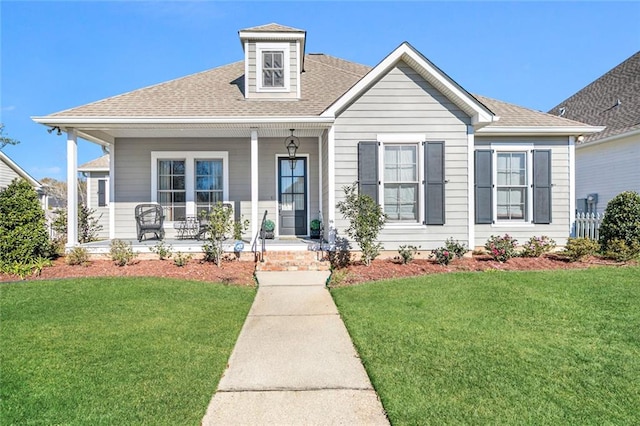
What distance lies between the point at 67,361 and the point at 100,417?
1279 mm

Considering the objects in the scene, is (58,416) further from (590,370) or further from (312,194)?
(312,194)

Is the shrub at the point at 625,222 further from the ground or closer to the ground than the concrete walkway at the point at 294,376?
further from the ground

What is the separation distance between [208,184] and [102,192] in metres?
8.20

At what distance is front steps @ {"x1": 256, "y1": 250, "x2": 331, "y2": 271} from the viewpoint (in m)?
8.57

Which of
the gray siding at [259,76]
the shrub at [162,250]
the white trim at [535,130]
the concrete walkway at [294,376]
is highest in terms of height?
the gray siding at [259,76]

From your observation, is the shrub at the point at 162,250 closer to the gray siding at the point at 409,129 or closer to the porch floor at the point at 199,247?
the porch floor at the point at 199,247

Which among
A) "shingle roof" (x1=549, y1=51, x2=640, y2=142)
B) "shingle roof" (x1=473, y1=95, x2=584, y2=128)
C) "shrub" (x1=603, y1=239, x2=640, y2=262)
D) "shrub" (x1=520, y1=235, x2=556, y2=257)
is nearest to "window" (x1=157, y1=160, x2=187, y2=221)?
A: "shingle roof" (x1=473, y1=95, x2=584, y2=128)

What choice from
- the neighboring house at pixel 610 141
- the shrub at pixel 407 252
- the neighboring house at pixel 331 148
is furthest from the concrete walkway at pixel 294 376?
the neighboring house at pixel 610 141

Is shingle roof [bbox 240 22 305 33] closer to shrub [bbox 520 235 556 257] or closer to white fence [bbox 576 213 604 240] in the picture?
shrub [bbox 520 235 556 257]

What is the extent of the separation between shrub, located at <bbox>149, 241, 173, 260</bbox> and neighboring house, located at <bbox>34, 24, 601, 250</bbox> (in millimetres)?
1815

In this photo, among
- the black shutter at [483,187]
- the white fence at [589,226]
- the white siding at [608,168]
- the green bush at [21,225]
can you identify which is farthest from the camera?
the white siding at [608,168]

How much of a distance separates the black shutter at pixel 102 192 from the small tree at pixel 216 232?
33.2ft

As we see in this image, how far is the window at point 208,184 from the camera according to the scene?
11039 mm

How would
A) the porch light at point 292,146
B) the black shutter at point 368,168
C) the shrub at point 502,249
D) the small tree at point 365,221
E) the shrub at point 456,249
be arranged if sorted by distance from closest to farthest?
1. the small tree at point 365,221
2. the shrub at point 502,249
3. the shrub at point 456,249
4. the black shutter at point 368,168
5. the porch light at point 292,146
